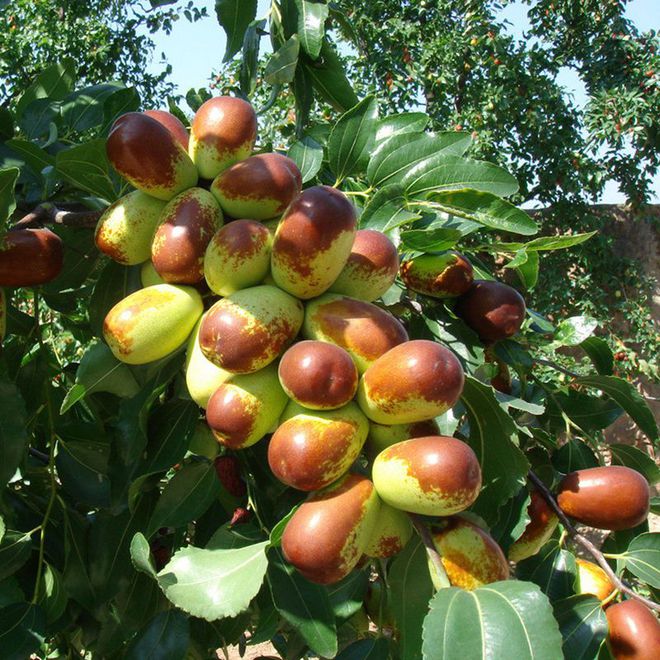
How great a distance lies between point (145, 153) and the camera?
0.80 metres

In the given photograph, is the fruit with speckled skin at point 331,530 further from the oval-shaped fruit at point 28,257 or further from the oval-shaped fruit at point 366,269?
the oval-shaped fruit at point 28,257

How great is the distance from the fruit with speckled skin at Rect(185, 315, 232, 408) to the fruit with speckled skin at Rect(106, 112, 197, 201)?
6.4 inches

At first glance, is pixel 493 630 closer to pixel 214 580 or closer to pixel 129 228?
pixel 214 580

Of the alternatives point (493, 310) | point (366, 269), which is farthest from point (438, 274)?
point (366, 269)

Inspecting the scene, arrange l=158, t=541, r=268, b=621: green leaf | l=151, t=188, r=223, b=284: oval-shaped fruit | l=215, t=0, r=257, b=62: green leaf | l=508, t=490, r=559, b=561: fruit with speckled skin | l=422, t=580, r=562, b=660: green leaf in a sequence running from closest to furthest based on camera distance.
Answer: l=422, t=580, r=562, b=660: green leaf < l=158, t=541, r=268, b=621: green leaf < l=151, t=188, r=223, b=284: oval-shaped fruit < l=508, t=490, r=559, b=561: fruit with speckled skin < l=215, t=0, r=257, b=62: green leaf

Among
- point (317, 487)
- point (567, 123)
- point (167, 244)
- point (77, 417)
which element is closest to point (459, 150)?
point (167, 244)

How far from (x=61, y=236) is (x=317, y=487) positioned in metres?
0.57

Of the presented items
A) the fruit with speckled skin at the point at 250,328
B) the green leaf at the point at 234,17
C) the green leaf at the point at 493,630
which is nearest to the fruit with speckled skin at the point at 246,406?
the fruit with speckled skin at the point at 250,328

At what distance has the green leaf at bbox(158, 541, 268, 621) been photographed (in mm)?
673

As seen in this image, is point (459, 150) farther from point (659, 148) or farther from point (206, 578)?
point (659, 148)

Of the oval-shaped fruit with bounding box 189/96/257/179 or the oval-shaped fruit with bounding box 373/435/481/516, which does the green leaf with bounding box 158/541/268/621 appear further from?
the oval-shaped fruit with bounding box 189/96/257/179

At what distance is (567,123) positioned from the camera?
6.88 metres

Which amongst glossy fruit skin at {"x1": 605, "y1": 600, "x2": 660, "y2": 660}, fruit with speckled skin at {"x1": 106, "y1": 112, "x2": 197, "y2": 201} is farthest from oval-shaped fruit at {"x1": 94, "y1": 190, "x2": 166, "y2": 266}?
glossy fruit skin at {"x1": 605, "y1": 600, "x2": 660, "y2": 660}

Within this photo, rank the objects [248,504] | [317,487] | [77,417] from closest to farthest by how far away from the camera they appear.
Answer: [317,487], [248,504], [77,417]
